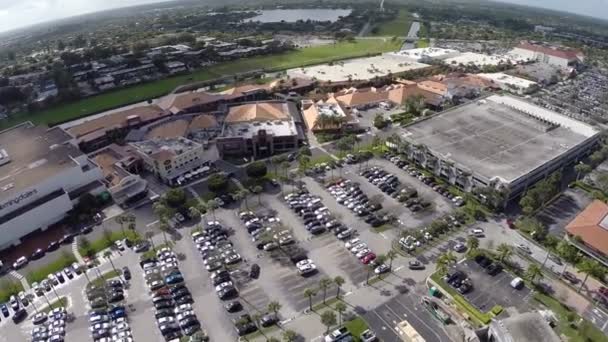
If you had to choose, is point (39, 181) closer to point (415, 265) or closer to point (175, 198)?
point (175, 198)

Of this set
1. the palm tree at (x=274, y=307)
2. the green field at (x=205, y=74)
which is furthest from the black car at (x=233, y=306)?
the green field at (x=205, y=74)

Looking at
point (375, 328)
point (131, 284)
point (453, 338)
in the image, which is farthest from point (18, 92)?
point (453, 338)

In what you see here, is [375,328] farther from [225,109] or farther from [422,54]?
[422,54]

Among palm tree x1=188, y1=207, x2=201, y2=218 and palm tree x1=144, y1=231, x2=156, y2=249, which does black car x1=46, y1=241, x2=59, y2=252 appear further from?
palm tree x1=188, y1=207, x2=201, y2=218

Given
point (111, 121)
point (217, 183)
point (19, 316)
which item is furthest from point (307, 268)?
point (111, 121)

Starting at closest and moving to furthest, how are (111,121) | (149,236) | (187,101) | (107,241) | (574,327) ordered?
1. (574,327)
2. (149,236)
3. (107,241)
4. (111,121)
5. (187,101)

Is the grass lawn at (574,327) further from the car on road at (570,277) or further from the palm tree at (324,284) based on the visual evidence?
the palm tree at (324,284)
